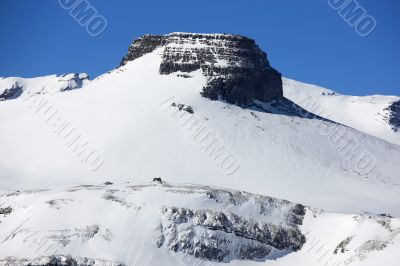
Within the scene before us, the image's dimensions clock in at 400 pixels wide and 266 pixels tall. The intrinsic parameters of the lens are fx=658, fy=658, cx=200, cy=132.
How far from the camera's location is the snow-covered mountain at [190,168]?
233 feet

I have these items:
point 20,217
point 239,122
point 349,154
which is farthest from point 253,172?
point 20,217

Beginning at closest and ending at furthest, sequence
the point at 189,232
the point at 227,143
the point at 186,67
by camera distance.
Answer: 1. the point at 189,232
2. the point at 227,143
3. the point at 186,67

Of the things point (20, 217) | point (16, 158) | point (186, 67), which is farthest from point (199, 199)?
point (186, 67)

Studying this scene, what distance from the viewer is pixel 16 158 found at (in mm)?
117000

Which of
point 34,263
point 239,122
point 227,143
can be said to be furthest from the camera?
point 239,122

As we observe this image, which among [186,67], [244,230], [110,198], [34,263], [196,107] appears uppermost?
[186,67]

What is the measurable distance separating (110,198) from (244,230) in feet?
52.0

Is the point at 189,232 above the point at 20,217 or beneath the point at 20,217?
above

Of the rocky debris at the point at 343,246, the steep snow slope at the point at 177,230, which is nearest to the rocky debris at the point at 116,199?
the steep snow slope at the point at 177,230

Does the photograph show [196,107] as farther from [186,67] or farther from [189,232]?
[189,232]

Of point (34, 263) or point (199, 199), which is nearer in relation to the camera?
point (34, 263)

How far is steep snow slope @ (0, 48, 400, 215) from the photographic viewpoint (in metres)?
108

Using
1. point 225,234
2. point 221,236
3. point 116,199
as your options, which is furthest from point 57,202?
point 225,234

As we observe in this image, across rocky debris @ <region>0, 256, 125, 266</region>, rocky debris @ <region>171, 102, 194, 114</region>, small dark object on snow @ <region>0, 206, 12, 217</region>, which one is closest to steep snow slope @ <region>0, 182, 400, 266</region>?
rocky debris @ <region>0, 256, 125, 266</region>
